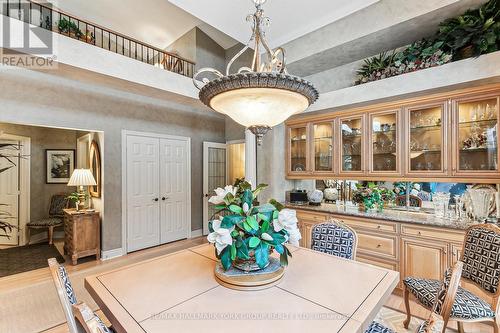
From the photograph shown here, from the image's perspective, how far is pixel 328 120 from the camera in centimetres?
368

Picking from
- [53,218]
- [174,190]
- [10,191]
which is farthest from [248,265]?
[10,191]

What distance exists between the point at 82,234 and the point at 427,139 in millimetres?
5041

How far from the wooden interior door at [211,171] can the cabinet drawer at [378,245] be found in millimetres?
3342

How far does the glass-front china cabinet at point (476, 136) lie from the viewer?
8.23 ft

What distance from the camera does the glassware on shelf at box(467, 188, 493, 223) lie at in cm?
254

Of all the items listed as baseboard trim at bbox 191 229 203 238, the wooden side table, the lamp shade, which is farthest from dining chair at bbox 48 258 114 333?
baseboard trim at bbox 191 229 203 238

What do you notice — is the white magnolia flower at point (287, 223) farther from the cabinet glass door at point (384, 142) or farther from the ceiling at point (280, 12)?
the ceiling at point (280, 12)

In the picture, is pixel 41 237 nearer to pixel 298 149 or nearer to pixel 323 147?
pixel 298 149

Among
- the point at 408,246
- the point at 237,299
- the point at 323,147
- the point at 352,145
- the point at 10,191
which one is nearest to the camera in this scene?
the point at 237,299

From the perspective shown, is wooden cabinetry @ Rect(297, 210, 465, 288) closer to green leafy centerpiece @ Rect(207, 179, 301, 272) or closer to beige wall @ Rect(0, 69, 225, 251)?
green leafy centerpiece @ Rect(207, 179, 301, 272)

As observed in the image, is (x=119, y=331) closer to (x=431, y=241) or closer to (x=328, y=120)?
(x=431, y=241)

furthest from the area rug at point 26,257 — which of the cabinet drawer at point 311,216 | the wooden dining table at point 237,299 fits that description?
the cabinet drawer at point 311,216

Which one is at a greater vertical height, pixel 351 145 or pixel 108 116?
pixel 108 116

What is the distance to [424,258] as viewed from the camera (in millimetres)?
2586
